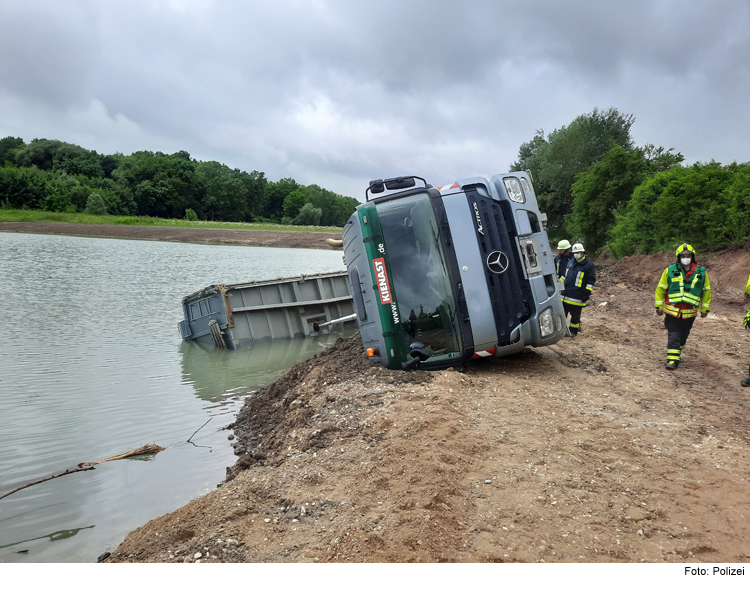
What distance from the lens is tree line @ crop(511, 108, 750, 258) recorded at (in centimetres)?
1582

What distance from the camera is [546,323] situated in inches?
247

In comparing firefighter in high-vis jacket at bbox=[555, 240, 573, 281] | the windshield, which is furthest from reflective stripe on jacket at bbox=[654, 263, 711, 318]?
the windshield

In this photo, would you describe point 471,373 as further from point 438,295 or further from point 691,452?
point 691,452

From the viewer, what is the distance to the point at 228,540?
340 centimetres

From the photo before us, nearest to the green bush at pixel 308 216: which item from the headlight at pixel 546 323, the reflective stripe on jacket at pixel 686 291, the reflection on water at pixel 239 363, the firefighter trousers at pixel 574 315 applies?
the reflection on water at pixel 239 363

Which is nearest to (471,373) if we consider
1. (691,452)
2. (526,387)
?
(526,387)

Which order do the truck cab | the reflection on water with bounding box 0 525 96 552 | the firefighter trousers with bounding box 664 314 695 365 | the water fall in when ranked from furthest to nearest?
the firefighter trousers with bounding box 664 314 695 365 < the truck cab < the water < the reflection on water with bounding box 0 525 96 552

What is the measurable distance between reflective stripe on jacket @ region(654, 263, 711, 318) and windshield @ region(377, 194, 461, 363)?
317 centimetres

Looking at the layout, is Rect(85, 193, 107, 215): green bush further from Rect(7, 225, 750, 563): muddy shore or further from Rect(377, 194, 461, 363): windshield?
Rect(377, 194, 461, 363): windshield

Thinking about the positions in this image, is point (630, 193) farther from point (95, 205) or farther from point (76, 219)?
point (95, 205)

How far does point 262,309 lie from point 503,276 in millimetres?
9022

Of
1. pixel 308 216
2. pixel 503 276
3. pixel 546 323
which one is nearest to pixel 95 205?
pixel 308 216

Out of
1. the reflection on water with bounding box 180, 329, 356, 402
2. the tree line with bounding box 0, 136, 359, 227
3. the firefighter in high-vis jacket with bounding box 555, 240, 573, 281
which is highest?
the tree line with bounding box 0, 136, 359, 227

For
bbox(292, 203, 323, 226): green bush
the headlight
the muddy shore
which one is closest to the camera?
the muddy shore
